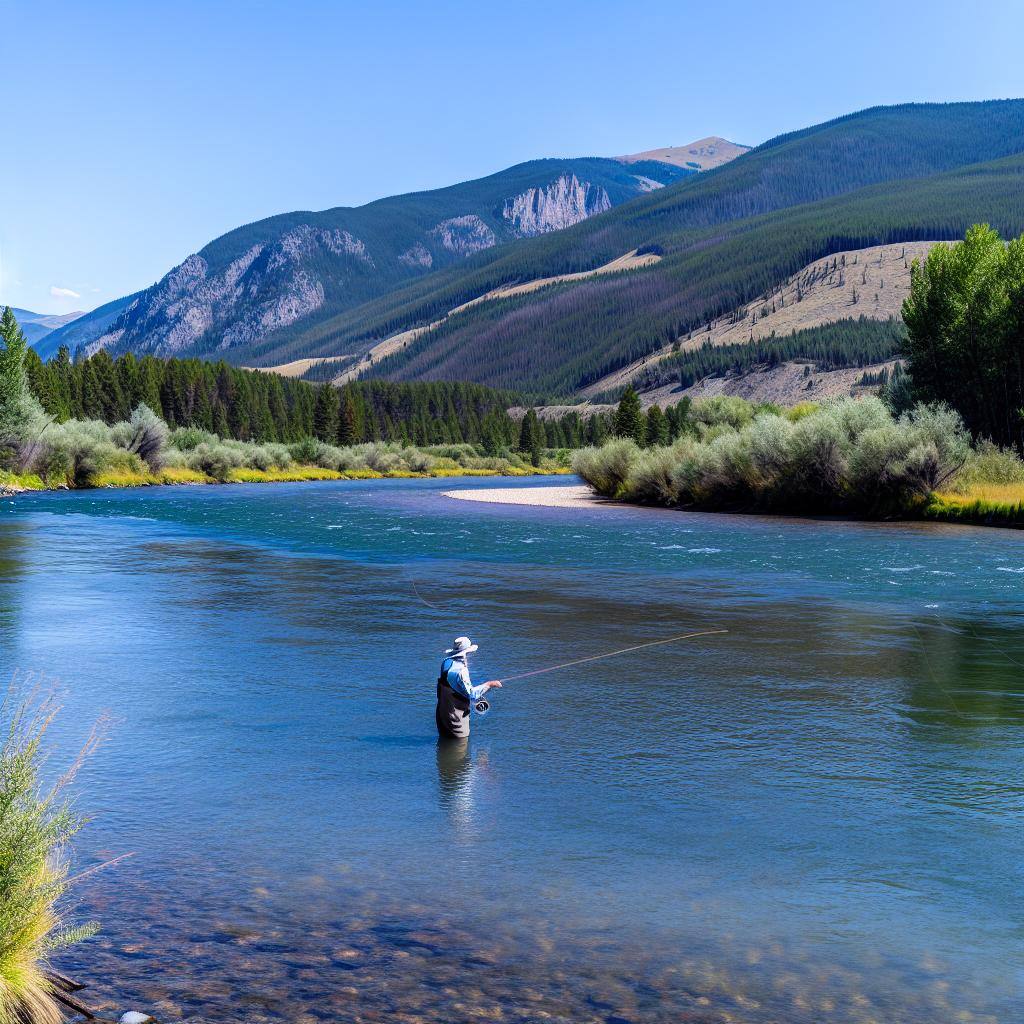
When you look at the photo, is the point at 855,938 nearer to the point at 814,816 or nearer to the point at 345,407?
the point at 814,816

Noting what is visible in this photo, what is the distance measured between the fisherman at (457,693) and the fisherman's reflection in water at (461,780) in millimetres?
163

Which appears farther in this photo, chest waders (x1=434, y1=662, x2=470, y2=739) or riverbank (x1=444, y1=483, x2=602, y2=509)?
riverbank (x1=444, y1=483, x2=602, y2=509)

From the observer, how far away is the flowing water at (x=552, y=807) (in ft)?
23.4

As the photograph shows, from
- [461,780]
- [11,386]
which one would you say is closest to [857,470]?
[461,780]

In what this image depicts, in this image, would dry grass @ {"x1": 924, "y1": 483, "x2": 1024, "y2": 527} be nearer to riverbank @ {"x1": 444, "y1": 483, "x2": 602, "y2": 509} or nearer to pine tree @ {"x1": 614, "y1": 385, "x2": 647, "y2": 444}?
riverbank @ {"x1": 444, "y1": 483, "x2": 602, "y2": 509}

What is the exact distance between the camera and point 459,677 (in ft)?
41.3

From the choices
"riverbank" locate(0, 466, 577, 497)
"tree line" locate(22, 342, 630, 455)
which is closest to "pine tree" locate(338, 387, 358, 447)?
"tree line" locate(22, 342, 630, 455)

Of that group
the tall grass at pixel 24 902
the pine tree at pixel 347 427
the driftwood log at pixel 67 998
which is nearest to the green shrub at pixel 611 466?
the tall grass at pixel 24 902

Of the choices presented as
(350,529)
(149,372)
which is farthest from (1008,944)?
(149,372)

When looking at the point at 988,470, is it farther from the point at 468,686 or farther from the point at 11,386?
the point at 11,386

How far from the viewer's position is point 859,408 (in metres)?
53.8

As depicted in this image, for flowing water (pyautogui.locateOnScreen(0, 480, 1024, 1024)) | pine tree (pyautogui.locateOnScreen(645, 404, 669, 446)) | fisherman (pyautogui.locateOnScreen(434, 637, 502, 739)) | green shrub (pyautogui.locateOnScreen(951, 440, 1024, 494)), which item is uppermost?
pine tree (pyautogui.locateOnScreen(645, 404, 669, 446))

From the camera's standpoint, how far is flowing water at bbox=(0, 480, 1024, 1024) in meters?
7.14

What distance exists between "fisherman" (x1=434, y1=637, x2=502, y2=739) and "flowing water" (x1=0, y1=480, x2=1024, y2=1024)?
303 millimetres
